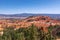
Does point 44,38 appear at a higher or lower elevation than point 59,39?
higher

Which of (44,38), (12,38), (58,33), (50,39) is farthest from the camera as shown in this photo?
(58,33)

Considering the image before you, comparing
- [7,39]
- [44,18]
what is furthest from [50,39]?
[44,18]

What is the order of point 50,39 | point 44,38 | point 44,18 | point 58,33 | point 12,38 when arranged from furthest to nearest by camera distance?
point 44,18 → point 58,33 → point 12,38 → point 44,38 → point 50,39

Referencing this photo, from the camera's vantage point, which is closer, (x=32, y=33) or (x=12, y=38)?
(x=32, y=33)

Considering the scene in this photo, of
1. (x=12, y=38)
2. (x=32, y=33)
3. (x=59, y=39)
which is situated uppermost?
(x=32, y=33)

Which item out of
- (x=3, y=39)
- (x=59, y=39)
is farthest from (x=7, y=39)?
(x=59, y=39)

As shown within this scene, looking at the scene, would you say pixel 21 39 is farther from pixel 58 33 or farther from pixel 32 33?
pixel 58 33

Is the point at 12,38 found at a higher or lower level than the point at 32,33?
lower

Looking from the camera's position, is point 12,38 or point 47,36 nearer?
point 47,36

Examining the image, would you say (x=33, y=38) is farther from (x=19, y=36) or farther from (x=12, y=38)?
(x=12, y=38)
